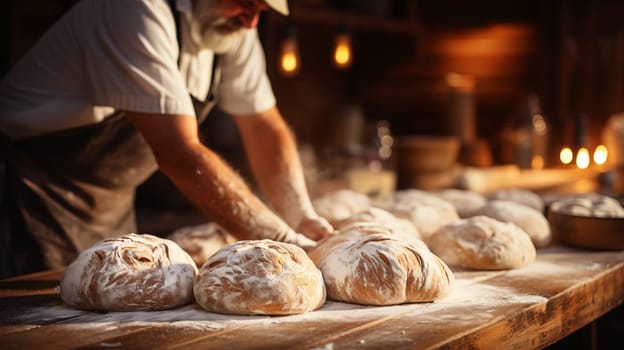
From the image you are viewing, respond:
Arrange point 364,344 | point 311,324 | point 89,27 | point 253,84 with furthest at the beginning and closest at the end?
1. point 253,84
2. point 89,27
3. point 311,324
4. point 364,344

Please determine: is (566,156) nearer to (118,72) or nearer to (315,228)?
(315,228)

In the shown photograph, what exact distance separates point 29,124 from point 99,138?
0.24 metres

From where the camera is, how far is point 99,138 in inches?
103

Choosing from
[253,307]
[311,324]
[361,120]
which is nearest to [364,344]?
[311,324]

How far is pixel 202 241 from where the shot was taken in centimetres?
233

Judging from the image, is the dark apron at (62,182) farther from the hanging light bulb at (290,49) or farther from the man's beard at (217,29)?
the hanging light bulb at (290,49)

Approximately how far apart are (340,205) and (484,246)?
778mm

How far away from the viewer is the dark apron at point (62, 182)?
2604 millimetres

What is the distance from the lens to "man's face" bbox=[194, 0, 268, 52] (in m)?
2.43

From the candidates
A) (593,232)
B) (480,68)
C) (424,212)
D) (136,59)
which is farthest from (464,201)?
(480,68)

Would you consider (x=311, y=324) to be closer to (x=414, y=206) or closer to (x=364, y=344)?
(x=364, y=344)

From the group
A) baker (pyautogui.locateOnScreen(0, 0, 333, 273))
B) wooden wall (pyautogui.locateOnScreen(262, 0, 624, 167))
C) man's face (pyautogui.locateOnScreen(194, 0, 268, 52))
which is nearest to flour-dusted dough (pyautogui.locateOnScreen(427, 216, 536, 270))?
baker (pyautogui.locateOnScreen(0, 0, 333, 273))

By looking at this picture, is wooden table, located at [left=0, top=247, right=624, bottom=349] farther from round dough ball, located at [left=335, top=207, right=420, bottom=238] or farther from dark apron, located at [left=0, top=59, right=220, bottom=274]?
dark apron, located at [left=0, top=59, right=220, bottom=274]

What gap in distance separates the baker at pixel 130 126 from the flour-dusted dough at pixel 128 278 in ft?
1.27
